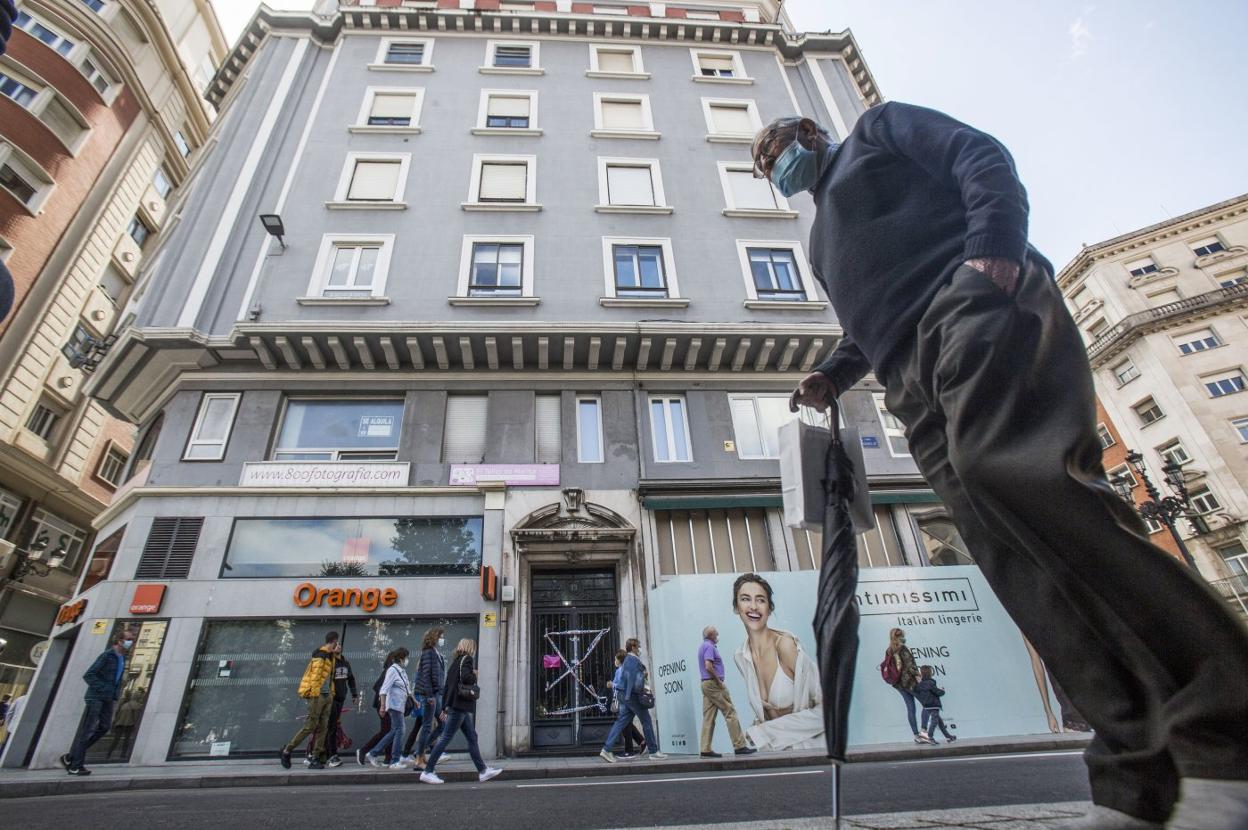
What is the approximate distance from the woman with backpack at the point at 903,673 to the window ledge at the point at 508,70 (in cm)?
1877

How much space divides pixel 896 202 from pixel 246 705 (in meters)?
12.0

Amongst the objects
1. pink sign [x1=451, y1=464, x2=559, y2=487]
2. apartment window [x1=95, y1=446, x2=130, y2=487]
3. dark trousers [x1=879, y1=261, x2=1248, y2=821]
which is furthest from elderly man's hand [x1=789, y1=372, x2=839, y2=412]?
apartment window [x1=95, y1=446, x2=130, y2=487]

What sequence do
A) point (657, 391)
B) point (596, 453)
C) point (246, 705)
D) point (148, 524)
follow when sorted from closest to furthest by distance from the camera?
point (246, 705) < point (148, 524) < point (596, 453) < point (657, 391)

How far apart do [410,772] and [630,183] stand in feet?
48.3

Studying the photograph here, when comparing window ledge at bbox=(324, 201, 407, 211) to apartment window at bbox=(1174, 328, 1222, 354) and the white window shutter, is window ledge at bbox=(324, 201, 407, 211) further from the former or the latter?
apartment window at bbox=(1174, 328, 1222, 354)

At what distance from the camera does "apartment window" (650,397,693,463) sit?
517 inches

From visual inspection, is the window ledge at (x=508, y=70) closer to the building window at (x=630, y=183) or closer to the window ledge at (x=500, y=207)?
the building window at (x=630, y=183)

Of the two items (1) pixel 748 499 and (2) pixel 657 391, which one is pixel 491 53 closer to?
(2) pixel 657 391

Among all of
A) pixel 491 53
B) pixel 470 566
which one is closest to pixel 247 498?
pixel 470 566

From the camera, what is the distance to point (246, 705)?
996 centimetres

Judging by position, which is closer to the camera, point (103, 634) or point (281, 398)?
point (103, 634)

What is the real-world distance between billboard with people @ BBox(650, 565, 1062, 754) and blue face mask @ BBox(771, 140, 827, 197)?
25.7 feet

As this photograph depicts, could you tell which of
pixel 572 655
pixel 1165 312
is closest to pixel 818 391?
pixel 572 655

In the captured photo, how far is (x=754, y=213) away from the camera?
16391mm
